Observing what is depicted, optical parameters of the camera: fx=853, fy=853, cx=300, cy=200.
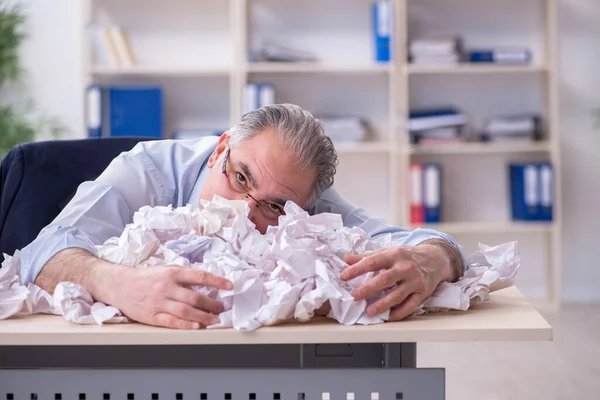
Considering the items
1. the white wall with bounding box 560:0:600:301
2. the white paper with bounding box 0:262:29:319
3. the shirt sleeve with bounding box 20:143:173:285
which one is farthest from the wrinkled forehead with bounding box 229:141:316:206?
the white wall with bounding box 560:0:600:301

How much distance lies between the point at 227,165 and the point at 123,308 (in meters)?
0.47

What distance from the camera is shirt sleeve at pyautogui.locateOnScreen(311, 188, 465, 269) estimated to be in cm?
149

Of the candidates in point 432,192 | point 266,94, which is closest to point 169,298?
point 266,94

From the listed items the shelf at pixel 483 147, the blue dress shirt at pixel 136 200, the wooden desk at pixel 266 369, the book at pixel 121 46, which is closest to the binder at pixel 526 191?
the shelf at pixel 483 147

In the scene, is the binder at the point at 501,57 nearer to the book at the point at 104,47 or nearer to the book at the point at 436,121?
the book at the point at 436,121

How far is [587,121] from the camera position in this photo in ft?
16.1

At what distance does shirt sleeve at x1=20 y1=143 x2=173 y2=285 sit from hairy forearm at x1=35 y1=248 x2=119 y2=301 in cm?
2

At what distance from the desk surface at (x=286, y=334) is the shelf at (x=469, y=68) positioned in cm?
354

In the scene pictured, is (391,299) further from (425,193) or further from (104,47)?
(104,47)

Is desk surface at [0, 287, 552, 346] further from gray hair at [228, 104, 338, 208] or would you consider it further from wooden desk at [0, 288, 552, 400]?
gray hair at [228, 104, 338, 208]

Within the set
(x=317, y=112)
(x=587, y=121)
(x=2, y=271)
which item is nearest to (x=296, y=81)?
(x=317, y=112)

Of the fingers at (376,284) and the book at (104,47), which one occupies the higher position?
the book at (104,47)

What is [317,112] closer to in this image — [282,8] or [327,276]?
[282,8]

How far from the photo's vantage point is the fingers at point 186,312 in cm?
110
